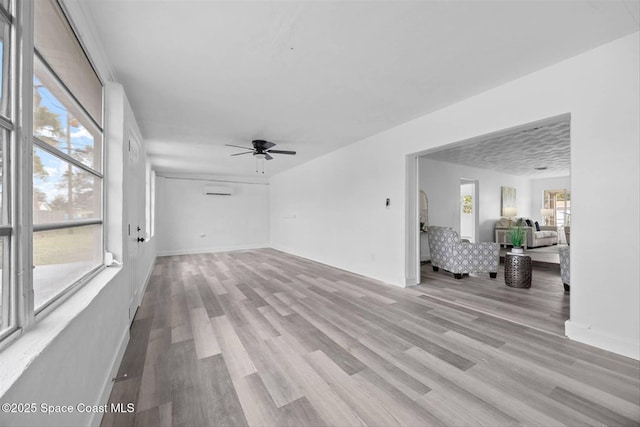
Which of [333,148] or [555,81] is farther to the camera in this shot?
[333,148]

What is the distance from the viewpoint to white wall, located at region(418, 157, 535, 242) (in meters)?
6.36

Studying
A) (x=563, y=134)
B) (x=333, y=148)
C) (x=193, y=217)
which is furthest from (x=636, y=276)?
(x=193, y=217)

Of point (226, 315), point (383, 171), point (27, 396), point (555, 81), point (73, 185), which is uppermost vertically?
point (555, 81)

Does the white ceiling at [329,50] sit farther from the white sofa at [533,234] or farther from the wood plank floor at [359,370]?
the white sofa at [533,234]

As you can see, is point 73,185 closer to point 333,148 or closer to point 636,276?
point 636,276

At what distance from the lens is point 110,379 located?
173 cm

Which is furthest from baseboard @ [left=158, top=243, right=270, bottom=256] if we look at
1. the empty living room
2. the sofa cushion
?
the sofa cushion

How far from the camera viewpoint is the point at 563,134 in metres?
4.50

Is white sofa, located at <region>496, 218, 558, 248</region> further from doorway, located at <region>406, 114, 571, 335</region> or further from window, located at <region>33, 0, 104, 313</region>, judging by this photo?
window, located at <region>33, 0, 104, 313</region>

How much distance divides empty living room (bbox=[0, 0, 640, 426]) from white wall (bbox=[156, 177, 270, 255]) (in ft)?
14.0

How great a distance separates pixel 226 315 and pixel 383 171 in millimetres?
3311

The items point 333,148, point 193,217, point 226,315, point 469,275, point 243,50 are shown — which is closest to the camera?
point 243,50

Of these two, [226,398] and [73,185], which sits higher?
[73,185]

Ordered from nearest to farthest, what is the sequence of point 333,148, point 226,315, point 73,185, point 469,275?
point 73,185 < point 226,315 < point 469,275 < point 333,148
